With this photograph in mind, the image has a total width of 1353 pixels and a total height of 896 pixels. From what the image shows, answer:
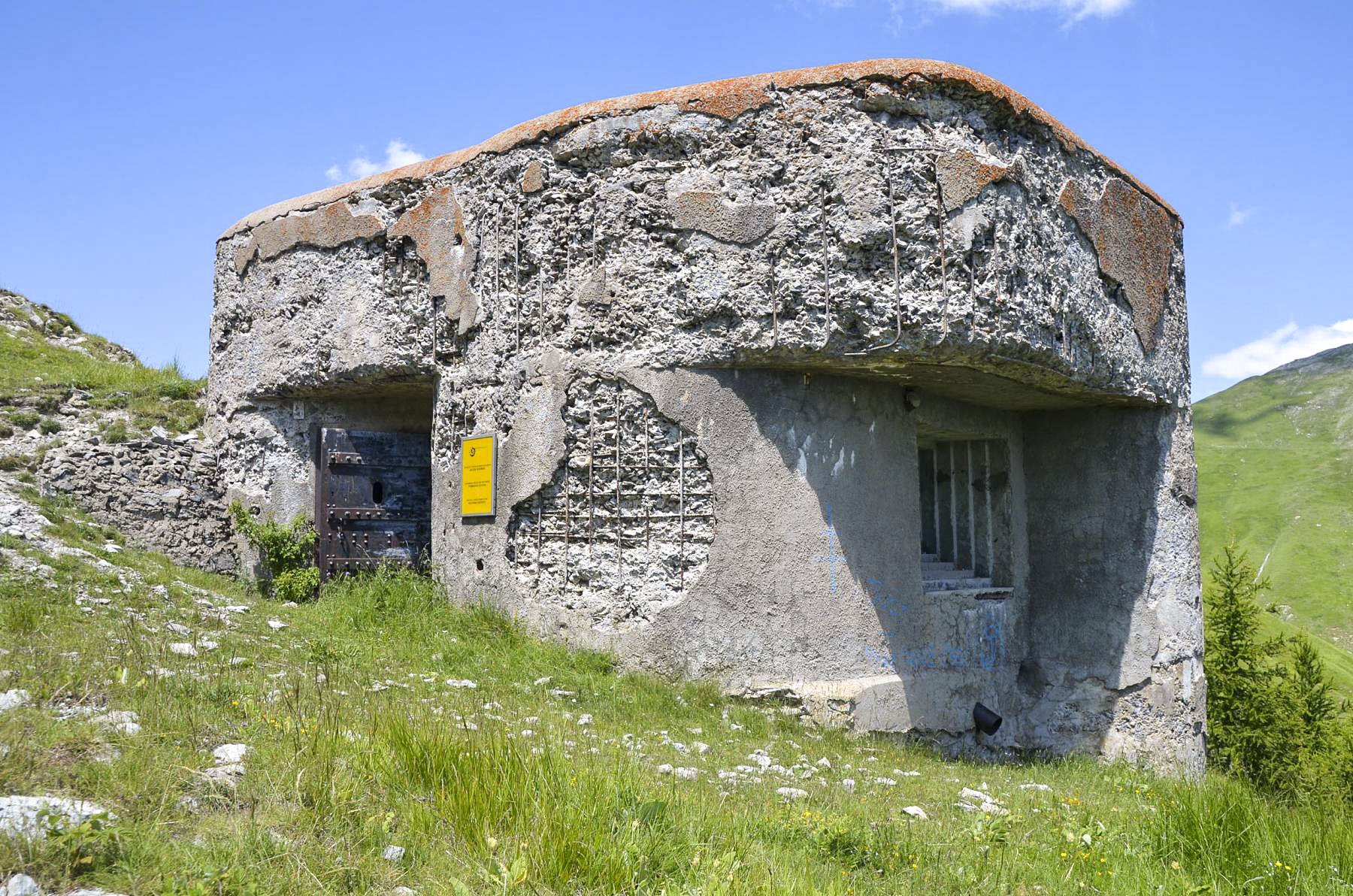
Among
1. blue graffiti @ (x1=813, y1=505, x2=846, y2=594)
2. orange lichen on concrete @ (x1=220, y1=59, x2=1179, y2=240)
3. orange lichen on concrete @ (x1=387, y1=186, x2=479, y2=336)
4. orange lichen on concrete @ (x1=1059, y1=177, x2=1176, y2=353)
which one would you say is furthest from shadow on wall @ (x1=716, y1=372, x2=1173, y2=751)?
orange lichen on concrete @ (x1=387, y1=186, x2=479, y2=336)

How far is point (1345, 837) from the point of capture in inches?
173

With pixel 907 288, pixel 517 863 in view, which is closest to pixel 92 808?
pixel 517 863

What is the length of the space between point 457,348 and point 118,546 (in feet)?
11.9

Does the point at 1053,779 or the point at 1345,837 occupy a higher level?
the point at 1345,837

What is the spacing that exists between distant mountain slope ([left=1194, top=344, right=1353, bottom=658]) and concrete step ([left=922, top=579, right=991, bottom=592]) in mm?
37167

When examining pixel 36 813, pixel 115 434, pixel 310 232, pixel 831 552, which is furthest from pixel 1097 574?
pixel 115 434

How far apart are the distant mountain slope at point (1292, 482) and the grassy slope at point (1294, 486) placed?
71 mm

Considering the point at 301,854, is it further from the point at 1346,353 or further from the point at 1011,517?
the point at 1346,353

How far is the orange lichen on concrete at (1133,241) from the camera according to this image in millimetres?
8227

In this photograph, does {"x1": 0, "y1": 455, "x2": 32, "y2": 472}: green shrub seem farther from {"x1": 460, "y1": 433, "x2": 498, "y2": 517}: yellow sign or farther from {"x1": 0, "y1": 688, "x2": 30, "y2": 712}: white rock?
{"x1": 0, "y1": 688, "x2": 30, "y2": 712}: white rock

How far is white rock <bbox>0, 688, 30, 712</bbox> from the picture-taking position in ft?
12.8

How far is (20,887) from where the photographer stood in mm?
2680

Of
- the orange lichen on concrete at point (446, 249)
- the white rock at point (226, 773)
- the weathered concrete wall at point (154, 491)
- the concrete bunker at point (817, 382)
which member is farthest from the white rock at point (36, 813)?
the weathered concrete wall at point (154, 491)

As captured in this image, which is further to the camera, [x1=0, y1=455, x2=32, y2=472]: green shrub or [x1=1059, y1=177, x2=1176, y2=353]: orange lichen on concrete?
[x1=0, y1=455, x2=32, y2=472]: green shrub
